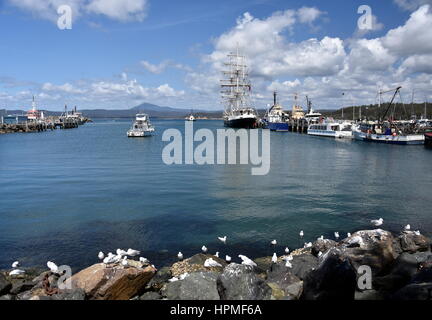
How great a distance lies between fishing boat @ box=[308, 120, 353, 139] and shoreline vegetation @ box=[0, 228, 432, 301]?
91.5m

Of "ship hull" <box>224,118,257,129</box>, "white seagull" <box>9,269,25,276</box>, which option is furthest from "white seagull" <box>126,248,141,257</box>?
"ship hull" <box>224,118,257,129</box>

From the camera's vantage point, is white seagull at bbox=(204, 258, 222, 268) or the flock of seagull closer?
the flock of seagull

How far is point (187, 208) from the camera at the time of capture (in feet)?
79.0

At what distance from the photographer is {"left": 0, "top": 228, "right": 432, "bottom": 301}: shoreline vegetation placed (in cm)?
959

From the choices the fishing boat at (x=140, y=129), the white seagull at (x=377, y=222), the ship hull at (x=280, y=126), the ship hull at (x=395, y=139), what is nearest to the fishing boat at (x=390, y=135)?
the ship hull at (x=395, y=139)

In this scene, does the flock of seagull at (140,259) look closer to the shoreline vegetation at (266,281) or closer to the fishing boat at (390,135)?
the shoreline vegetation at (266,281)

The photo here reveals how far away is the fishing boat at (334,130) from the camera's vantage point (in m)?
100

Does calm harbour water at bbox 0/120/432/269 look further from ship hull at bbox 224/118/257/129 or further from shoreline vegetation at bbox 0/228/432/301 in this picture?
ship hull at bbox 224/118/257/129

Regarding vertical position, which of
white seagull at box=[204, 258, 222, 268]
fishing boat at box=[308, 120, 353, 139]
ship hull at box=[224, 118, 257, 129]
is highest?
ship hull at box=[224, 118, 257, 129]

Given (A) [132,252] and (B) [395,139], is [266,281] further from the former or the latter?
(B) [395,139]

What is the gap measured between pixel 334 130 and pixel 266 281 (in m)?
99.7

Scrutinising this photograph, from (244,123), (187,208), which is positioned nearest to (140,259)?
(187,208)

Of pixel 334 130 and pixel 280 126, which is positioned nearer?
pixel 334 130

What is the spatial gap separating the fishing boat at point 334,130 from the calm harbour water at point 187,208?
2317 inches
